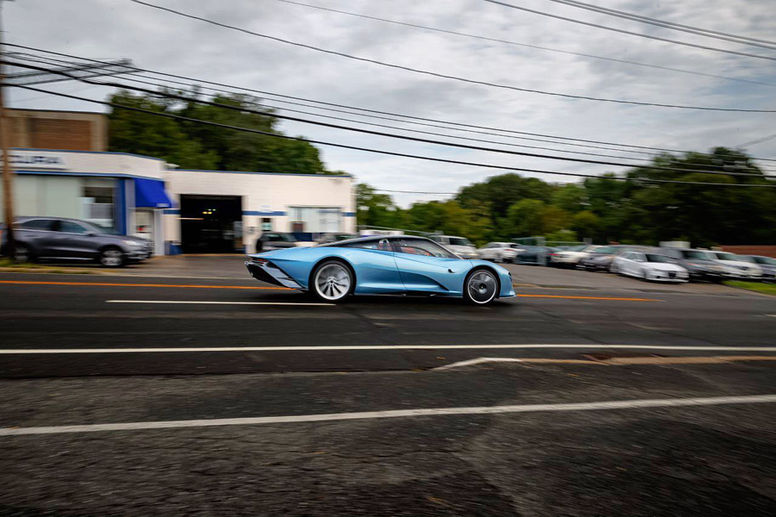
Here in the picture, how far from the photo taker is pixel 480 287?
33.3ft

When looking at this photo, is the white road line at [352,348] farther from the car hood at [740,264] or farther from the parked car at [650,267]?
the car hood at [740,264]

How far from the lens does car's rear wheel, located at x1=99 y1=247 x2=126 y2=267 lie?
16.7m

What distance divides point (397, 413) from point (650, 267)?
21800 millimetres

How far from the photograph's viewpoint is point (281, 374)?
14.7 ft

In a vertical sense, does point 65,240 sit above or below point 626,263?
above

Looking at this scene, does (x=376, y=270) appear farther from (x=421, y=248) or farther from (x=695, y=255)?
(x=695, y=255)

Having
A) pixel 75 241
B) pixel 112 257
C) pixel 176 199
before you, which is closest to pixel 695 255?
pixel 112 257

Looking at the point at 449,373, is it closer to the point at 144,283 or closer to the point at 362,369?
the point at 362,369

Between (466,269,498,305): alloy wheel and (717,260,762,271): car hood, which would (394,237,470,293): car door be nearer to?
(466,269,498,305): alloy wheel

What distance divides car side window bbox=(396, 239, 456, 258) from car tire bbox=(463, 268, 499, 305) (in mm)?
636

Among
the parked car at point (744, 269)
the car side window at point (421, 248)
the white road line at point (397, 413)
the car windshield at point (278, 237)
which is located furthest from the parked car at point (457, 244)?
the white road line at point (397, 413)

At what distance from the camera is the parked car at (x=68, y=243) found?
1606cm

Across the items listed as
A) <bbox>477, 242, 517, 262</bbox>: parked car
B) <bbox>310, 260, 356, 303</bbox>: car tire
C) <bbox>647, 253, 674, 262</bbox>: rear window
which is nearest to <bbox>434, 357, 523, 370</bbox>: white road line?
<bbox>310, 260, 356, 303</bbox>: car tire

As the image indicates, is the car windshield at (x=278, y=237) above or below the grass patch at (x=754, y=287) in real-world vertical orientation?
above
